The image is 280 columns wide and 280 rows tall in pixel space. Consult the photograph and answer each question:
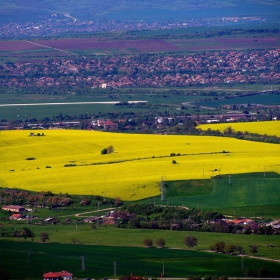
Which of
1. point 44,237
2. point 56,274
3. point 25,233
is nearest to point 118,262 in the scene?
→ point 56,274

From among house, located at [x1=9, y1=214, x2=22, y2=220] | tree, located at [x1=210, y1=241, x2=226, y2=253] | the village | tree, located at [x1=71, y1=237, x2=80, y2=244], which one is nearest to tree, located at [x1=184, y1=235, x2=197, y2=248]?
tree, located at [x1=210, y1=241, x2=226, y2=253]

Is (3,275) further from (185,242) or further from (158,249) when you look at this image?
(185,242)

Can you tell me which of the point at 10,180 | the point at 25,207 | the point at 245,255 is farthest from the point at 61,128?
the point at 245,255

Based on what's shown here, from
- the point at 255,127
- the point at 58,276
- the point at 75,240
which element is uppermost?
the point at 58,276

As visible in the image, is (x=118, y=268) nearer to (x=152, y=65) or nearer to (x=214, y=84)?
(x=214, y=84)

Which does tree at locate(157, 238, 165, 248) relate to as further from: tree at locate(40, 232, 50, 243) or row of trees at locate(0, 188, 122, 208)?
row of trees at locate(0, 188, 122, 208)
